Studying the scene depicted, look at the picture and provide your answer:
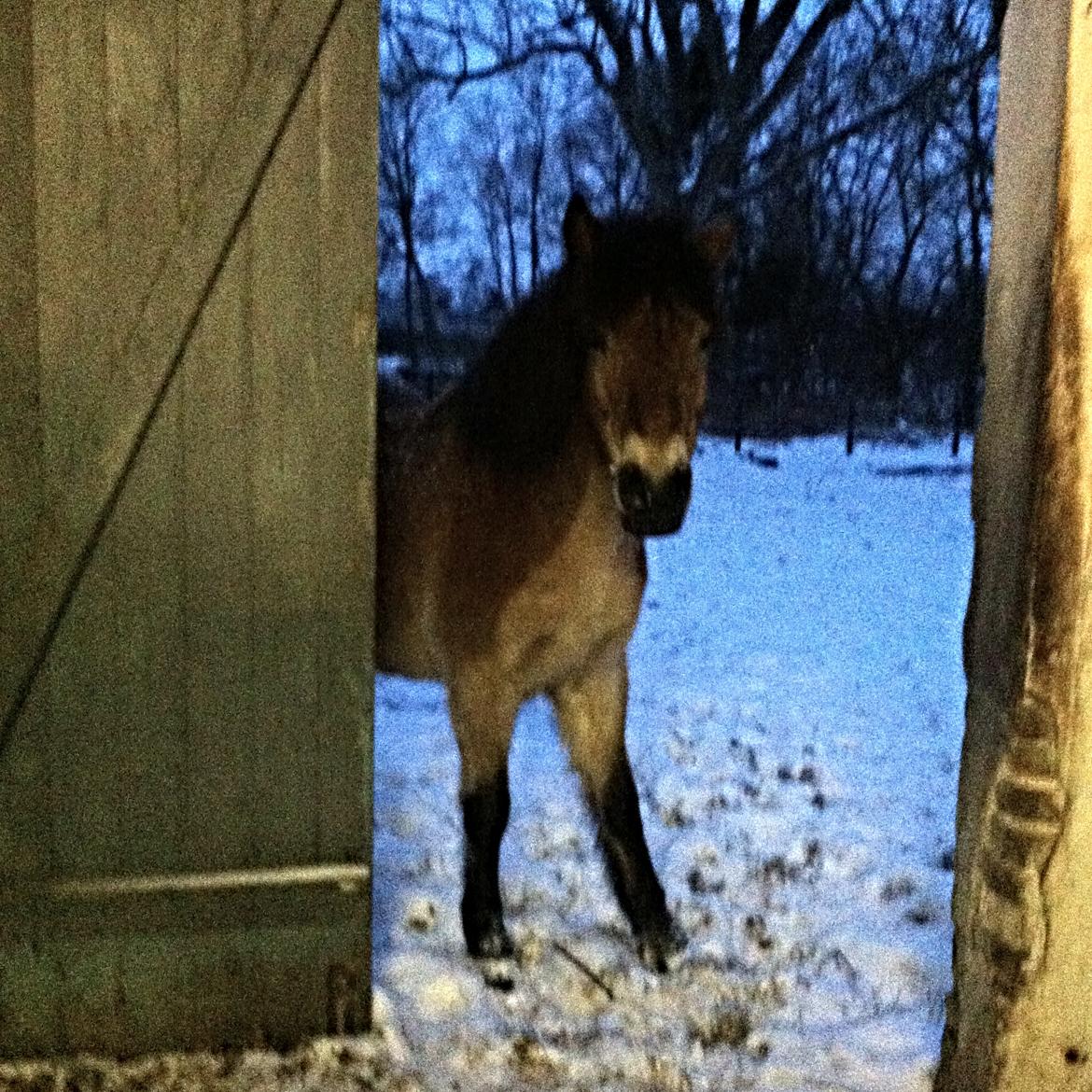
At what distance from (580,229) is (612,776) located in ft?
5.09

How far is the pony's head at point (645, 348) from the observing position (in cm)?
256

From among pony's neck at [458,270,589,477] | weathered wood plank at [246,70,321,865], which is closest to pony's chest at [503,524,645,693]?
pony's neck at [458,270,589,477]

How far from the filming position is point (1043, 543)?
1.85m

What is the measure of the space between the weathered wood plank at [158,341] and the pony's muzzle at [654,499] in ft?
3.34

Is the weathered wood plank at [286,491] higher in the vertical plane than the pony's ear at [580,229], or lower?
lower

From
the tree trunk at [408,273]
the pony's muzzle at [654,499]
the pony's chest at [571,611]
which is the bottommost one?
the pony's chest at [571,611]

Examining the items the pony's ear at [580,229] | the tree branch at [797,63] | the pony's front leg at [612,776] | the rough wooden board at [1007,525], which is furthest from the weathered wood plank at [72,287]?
the tree branch at [797,63]

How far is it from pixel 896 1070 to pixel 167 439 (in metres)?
2.15

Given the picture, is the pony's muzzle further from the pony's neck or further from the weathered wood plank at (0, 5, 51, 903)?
the weathered wood plank at (0, 5, 51, 903)

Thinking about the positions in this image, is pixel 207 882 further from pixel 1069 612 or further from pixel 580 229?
pixel 1069 612

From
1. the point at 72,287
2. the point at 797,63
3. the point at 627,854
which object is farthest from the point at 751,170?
the point at 72,287

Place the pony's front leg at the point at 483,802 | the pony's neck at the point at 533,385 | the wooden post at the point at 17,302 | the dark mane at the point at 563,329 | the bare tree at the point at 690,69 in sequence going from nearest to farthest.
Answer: the wooden post at the point at 17,302, the dark mane at the point at 563,329, the pony's neck at the point at 533,385, the pony's front leg at the point at 483,802, the bare tree at the point at 690,69

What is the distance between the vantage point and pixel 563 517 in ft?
9.64

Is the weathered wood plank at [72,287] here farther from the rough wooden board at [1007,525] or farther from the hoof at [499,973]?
the rough wooden board at [1007,525]
